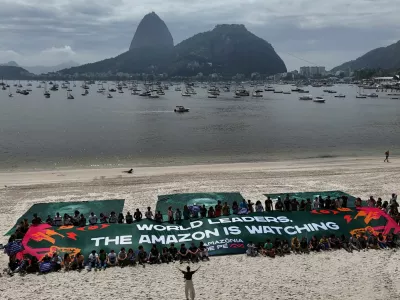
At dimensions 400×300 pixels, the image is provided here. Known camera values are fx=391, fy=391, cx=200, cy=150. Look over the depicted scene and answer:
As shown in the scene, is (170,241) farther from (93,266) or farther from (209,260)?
(93,266)

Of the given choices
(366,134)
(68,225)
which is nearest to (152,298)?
(68,225)

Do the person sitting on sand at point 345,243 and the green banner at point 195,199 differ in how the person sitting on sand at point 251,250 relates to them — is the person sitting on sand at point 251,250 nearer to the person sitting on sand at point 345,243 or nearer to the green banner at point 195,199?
the person sitting on sand at point 345,243

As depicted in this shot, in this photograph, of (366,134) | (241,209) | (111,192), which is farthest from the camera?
(366,134)

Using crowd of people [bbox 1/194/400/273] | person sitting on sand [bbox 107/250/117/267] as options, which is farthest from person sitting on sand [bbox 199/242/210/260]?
person sitting on sand [bbox 107/250/117/267]

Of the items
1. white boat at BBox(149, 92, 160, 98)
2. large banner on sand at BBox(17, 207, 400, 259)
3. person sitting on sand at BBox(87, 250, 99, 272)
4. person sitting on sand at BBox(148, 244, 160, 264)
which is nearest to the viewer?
person sitting on sand at BBox(87, 250, 99, 272)

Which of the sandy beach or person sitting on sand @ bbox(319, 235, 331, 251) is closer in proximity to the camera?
the sandy beach

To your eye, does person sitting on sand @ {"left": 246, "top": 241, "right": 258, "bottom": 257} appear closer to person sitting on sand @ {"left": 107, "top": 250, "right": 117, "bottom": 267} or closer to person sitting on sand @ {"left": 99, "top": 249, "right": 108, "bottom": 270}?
person sitting on sand @ {"left": 107, "top": 250, "right": 117, "bottom": 267}
